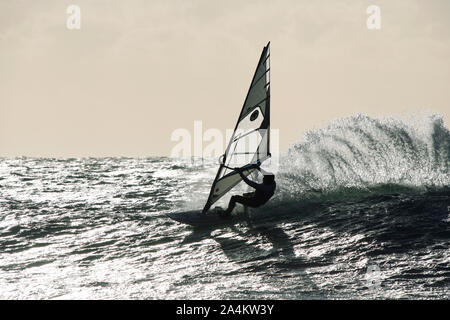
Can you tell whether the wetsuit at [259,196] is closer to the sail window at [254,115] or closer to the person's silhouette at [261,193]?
the person's silhouette at [261,193]

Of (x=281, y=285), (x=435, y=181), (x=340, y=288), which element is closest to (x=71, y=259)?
(x=281, y=285)

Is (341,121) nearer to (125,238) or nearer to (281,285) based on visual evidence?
(125,238)

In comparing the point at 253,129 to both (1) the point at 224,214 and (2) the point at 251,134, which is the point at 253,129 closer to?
(2) the point at 251,134

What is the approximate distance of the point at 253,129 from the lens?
8883 mm

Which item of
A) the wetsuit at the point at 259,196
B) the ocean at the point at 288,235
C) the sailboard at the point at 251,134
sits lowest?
the ocean at the point at 288,235

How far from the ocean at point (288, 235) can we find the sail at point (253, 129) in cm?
97

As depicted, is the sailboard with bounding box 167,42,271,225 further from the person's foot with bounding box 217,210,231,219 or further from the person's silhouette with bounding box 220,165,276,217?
the person's silhouette with bounding box 220,165,276,217

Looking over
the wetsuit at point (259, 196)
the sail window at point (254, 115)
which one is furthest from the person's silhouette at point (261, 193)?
the sail window at point (254, 115)

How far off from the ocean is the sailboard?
808 millimetres

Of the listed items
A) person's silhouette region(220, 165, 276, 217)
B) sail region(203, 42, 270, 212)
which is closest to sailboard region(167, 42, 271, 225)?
sail region(203, 42, 270, 212)

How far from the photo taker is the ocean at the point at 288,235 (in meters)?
5.39

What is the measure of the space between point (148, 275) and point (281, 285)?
1623 millimetres

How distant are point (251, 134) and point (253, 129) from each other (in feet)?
0.39
